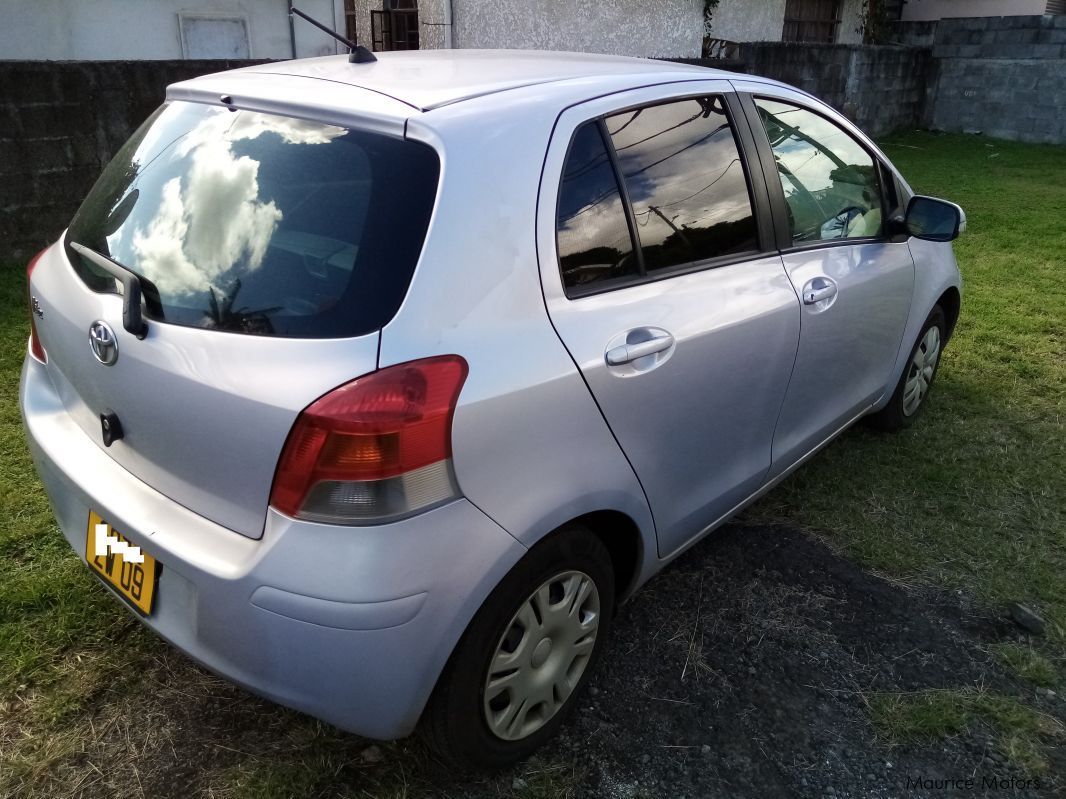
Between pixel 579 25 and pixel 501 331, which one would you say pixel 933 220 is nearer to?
pixel 501 331

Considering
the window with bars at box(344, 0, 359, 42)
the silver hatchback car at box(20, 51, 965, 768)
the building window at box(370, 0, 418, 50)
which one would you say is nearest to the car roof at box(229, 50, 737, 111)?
the silver hatchback car at box(20, 51, 965, 768)

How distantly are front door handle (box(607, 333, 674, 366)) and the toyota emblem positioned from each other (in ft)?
3.61

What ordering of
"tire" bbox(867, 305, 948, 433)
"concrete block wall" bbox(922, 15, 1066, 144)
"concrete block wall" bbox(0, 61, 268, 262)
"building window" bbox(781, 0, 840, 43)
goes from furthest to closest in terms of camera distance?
1. "building window" bbox(781, 0, 840, 43)
2. "concrete block wall" bbox(922, 15, 1066, 144)
3. "concrete block wall" bbox(0, 61, 268, 262)
4. "tire" bbox(867, 305, 948, 433)

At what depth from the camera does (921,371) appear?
3938mm

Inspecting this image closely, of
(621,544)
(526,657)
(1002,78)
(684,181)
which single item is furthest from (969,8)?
(526,657)

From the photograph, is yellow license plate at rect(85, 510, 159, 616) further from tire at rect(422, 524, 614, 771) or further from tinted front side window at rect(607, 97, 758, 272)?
tinted front side window at rect(607, 97, 758, 272)

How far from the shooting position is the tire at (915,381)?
3.76m

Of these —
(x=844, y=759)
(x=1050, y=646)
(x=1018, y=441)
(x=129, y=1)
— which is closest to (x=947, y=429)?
(x=1018, y=441)

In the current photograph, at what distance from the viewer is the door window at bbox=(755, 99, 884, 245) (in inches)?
109

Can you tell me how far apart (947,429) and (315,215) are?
3312 mm

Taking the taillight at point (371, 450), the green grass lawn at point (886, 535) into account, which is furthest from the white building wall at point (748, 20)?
the taillight at point (371, 450)

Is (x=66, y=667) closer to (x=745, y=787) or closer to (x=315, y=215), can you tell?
(x=315, y=215)

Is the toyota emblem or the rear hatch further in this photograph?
the toyota emblem

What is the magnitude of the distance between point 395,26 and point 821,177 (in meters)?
12.3
